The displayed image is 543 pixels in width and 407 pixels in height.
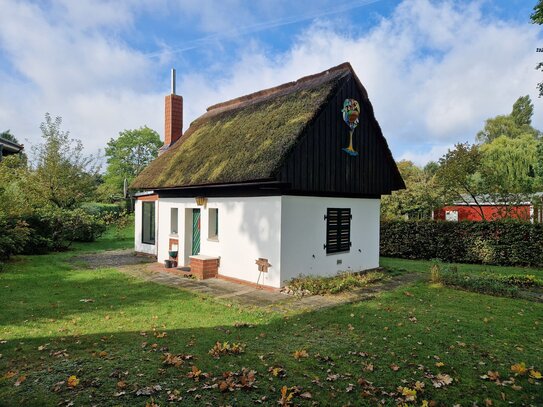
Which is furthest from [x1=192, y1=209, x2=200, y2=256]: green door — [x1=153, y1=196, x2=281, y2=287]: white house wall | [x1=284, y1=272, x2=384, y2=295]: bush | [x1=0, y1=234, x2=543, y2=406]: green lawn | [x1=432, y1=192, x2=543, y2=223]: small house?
[x1=432, y1=192, x2=543, y2=223]: small house

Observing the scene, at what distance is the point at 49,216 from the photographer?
18156mm

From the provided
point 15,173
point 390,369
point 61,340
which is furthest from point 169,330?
point 15,173

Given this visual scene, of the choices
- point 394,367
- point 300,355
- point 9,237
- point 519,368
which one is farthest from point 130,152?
point 519,368

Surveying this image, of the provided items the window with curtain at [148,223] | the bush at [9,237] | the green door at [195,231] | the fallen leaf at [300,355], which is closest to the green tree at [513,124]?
the window with curtain at [148,223]

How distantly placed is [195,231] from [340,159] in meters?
5.89

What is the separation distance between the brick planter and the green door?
1320 mm

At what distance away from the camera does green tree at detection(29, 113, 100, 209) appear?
70.4 ft

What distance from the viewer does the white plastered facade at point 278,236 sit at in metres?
10.0

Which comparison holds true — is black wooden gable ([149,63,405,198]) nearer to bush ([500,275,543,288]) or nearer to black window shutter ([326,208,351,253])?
black window shutter ([326,208,351,253])

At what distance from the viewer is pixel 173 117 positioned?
18141 mm

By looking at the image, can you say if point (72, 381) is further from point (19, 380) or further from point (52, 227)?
point (52, 227)

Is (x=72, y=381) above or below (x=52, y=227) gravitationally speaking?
below

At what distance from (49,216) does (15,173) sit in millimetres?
4274

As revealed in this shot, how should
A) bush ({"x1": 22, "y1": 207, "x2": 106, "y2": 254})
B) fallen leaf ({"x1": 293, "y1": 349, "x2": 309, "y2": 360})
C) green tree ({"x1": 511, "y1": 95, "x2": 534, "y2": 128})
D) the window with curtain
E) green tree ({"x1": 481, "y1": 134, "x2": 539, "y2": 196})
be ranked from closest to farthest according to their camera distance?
fallen leaf ({"x1": 293, "y1": 349, "x2": 309, "y2": 360}) < the window with curtain < bush ({"x1": 22, "y1": 207, "x2": 106, "y2": 254}) < green tree ({"x1": 481, "y1": 134, "x2": 539, "y2": 196}) < green tree ({"x1": 511, "y1": 95, "x2": 534, "y2": 128})
